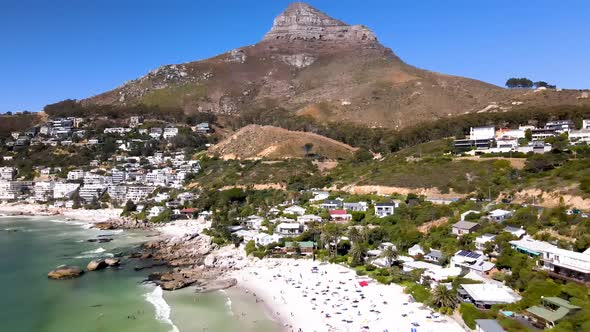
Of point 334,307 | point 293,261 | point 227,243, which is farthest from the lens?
point 227,243

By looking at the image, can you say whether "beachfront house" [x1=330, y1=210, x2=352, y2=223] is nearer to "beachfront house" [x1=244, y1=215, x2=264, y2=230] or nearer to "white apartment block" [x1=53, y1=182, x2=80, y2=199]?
"beachfront house" [x1=244, y1=215, x2=264, y2=230]

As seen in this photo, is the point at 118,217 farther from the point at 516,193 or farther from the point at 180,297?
the point at 516,193

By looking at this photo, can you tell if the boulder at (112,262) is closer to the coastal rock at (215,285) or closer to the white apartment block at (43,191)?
the coastal rock at (215,285)

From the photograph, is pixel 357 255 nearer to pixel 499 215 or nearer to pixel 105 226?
pixel 499 215

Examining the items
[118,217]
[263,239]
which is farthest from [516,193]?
[118,217]

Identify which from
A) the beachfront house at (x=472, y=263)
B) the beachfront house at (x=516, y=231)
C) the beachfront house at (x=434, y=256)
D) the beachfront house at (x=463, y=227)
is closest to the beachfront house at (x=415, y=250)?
the beachfront house at (x=434, y=256)

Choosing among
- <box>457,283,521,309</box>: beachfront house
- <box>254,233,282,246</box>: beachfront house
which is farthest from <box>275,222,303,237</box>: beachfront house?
<box>457,283,521,309</box>: beachfront house
